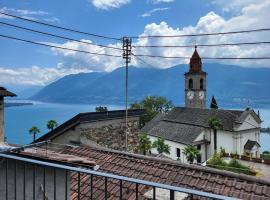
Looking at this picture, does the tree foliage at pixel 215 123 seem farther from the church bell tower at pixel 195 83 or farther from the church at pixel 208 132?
the church bell tower at pixel 195 83

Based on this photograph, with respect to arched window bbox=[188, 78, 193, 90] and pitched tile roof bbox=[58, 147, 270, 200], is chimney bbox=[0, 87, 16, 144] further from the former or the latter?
arched window bbox=[188, 78, 193, 90]

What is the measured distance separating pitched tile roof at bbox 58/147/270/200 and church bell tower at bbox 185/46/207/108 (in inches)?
1598

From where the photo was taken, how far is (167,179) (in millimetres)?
6871

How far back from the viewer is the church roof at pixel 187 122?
3606 centimetres

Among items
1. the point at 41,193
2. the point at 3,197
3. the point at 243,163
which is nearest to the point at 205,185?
the point at 41,193

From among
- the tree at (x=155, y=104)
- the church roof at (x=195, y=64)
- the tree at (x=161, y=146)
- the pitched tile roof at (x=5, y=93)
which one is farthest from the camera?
the tree at (x=155, y=104)

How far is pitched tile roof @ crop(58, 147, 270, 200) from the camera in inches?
243

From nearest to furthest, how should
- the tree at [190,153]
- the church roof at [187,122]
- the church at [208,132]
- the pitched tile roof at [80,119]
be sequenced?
the pitched tile roof at [80,119], the tree at [190,153], the church at [208,132], the church roof at [187,122]

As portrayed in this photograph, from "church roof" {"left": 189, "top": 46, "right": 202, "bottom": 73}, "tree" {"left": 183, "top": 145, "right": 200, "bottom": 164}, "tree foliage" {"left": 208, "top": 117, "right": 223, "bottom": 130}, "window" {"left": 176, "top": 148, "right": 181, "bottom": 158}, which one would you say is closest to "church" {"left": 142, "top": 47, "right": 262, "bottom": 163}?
"window" {"left": 176, "top": 148, "right": 181, "bottom": 158}

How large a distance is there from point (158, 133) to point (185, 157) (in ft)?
21.5

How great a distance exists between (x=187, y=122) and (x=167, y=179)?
33.4 metres

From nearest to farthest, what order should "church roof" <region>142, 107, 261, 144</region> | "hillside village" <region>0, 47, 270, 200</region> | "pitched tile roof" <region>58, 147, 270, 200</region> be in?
"hillside village" <region>0, 47, 270, 200</region>, "pitched tile roof" <region>58, 147, 270, 200</region>, "church roof" <region>142, 107, 261, 144</region>

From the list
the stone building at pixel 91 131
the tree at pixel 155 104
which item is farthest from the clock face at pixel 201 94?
the stone building at pixel 91 131

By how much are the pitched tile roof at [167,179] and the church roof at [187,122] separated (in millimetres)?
28198
